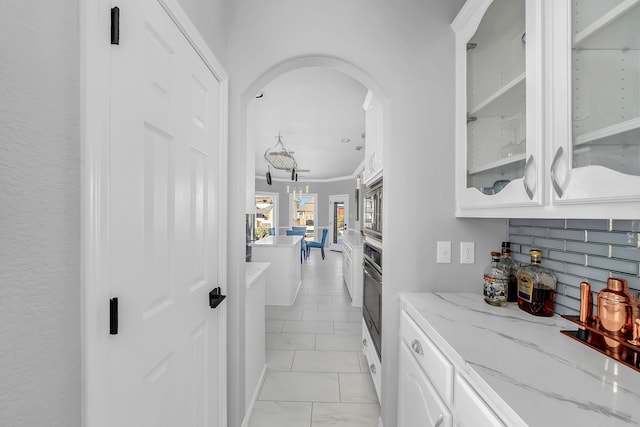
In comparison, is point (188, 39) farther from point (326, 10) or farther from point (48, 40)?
point (326, 10)

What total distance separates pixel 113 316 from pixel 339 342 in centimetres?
258

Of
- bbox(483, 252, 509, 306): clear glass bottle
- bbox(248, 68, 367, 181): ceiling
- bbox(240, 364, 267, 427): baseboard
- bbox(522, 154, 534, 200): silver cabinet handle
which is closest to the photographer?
bbox(522, 154, 534, 200): silver cabinet handle

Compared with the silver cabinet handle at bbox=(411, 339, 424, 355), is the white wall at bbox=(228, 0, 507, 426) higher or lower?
higher

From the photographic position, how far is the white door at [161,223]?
32.3 inches

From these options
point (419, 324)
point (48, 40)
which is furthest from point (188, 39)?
point (419, 324)

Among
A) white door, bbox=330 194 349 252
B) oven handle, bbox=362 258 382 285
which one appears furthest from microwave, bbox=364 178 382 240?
white door, bbox=330 194 349 252

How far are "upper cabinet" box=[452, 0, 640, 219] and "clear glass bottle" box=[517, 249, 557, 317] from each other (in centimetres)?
32

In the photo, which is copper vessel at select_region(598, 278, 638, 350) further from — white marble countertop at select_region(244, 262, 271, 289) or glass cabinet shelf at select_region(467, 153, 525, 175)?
white marble countertop at select_region(244, 262, 271, 289)

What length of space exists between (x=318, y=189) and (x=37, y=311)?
431 inches

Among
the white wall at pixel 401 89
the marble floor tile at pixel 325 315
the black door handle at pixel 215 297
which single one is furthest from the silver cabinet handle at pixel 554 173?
the marble floor tile at pixel 325 315

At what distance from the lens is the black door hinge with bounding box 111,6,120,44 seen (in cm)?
→ 78

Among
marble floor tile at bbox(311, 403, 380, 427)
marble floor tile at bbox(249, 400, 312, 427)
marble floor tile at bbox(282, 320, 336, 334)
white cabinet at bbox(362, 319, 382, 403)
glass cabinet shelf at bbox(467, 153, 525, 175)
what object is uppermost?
glass cabinet shelf at bbox(467, 153, 525, 175)

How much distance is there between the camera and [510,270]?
4.96ft

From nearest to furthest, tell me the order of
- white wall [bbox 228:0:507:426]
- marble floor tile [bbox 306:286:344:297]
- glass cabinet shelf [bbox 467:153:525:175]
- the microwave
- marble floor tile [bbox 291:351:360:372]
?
1. glass cabinet shelf [bbox 467:153:525:175]
2. white wall [bbox 228:0:507:426]
3. the microwave
4. marble floor tile [bbox 291:351:360:372]
5. marble floor tile [bbox 306:286:344:297]
